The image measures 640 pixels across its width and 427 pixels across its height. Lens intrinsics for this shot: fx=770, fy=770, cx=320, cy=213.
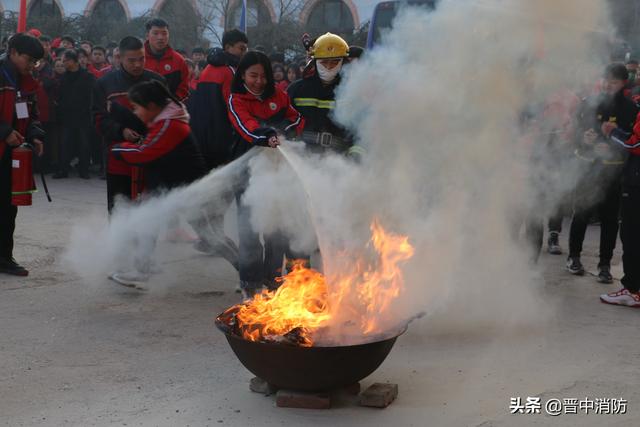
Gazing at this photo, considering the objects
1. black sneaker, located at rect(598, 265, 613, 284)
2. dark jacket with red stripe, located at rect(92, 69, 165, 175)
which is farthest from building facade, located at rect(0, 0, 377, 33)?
dark jacket with red stripe, located at rect(92, 69, 165, 175)

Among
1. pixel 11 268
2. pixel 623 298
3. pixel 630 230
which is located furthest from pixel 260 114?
pixel 623 298

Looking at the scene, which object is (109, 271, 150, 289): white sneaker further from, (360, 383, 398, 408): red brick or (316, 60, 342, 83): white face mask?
(360, 383, 398, 408): red brick

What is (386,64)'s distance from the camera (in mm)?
4941

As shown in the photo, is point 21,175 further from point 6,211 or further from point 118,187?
point 118,187

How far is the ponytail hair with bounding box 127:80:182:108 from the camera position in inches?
223

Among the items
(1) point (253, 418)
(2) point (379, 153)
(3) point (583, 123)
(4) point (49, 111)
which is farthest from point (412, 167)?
(4) point (49, 111)

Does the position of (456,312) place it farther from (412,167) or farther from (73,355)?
(73,355)

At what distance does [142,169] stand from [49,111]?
275 inches

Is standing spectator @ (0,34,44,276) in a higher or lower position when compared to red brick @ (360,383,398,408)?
higher

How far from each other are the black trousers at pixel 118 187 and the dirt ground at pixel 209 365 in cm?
69

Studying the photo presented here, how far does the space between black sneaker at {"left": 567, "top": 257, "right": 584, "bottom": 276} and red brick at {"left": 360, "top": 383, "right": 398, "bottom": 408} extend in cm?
378

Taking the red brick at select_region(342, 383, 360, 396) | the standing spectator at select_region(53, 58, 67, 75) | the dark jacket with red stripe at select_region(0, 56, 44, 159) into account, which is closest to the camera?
the red brick at select_region(342, 383, 360, 396)

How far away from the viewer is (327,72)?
5.77 m

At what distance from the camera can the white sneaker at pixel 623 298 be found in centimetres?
613
